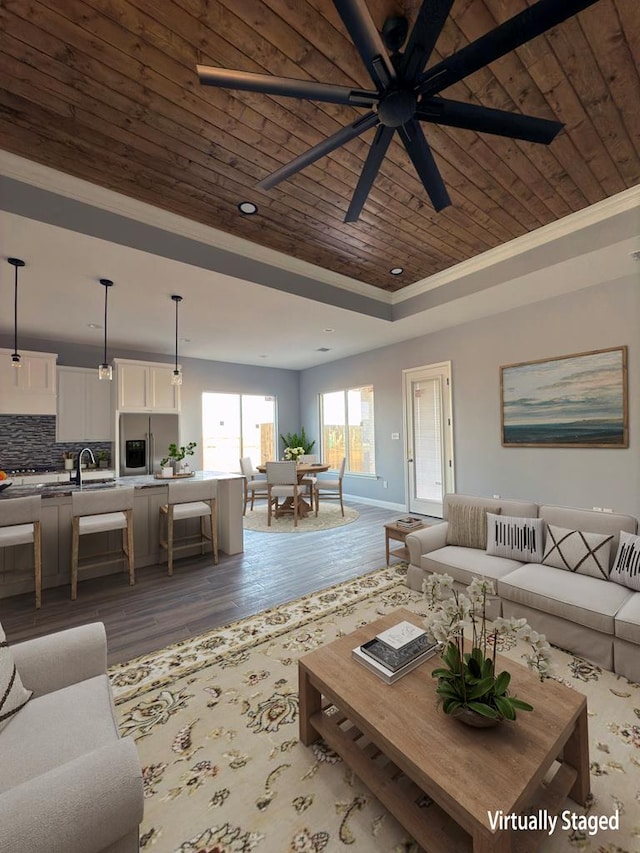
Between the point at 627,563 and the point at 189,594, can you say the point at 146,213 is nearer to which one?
the point at 189,594

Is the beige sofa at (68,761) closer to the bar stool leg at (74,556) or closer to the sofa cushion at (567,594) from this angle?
the bar stool leg at (74,556)

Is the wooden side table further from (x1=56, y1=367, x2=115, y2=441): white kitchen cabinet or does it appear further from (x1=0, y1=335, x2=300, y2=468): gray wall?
(x1=56, y1=367, x2=115, y2=441): white kitchen cabinet

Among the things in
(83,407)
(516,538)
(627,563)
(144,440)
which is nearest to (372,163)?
(516,538)

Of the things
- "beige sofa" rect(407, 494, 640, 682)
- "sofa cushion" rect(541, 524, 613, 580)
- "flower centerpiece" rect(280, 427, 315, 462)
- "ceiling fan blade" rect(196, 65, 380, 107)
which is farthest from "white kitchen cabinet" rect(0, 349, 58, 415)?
"sofa cushion" rect(541, 524, 613, 580)

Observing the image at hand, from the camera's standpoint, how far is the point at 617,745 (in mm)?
1590

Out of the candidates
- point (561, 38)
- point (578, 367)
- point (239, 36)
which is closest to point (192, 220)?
point (239, 36)

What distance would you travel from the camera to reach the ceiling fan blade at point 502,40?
1.25 m

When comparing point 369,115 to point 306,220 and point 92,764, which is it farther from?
point 92,764

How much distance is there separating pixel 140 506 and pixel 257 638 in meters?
2.09

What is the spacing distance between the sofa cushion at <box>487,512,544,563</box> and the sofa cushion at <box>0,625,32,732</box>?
2880 mm

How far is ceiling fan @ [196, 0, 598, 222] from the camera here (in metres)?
1.31

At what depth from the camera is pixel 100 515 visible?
11.0 feet

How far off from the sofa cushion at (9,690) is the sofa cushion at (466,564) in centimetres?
246

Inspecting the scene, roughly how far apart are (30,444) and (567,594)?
664 cm
